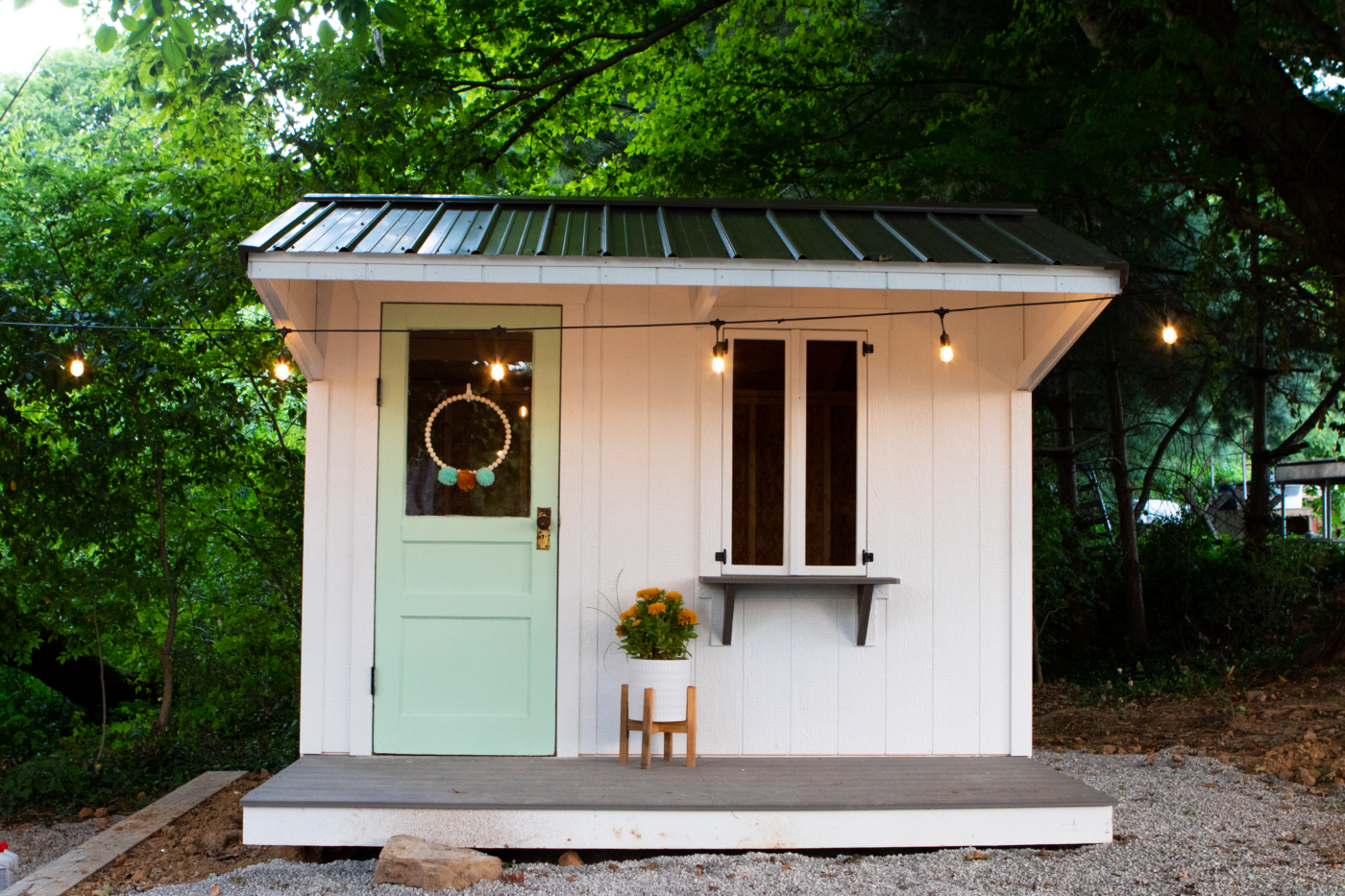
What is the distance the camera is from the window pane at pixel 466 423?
4.45 meters

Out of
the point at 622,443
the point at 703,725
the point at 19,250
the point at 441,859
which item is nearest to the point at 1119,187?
the point at 622,443

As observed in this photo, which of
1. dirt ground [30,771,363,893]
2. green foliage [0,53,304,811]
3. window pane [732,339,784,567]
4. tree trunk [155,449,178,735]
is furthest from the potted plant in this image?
tree trunk [155,449,178,735]

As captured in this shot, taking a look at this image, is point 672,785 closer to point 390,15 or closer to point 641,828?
point 641,828

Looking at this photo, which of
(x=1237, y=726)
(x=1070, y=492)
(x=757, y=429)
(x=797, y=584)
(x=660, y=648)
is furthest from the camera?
(x=1070, y=492)

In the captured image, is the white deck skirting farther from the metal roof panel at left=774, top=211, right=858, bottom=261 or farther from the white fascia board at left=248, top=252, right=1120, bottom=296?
the metal roof panel at left=774, top=211, right=858, bottom=261

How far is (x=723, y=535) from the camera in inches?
175

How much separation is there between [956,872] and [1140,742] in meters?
3.61

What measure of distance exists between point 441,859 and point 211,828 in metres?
1.75

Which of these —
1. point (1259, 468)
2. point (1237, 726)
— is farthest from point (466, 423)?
point (1259, 468)

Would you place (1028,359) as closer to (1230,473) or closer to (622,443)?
(622,443)

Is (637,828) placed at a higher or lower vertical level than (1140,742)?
higher

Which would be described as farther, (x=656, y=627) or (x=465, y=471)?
(x=465, y=471)

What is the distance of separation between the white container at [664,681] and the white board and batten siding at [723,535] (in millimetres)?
249

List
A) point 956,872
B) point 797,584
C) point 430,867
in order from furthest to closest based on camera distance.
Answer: point 797,584, point 956,872, point 430,867
